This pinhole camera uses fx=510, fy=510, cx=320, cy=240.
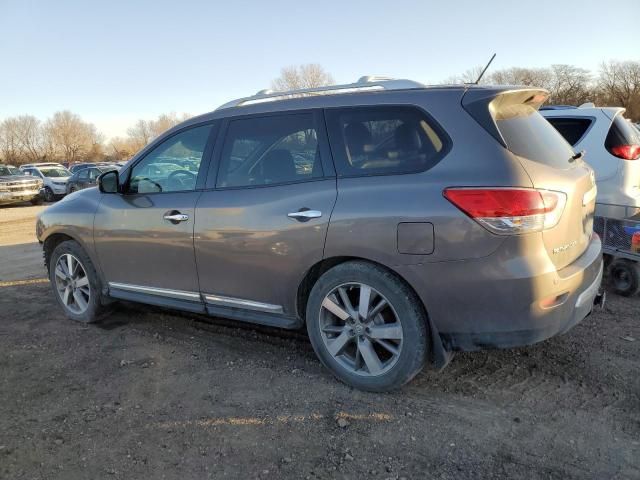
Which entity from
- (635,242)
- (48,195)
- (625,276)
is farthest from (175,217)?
(48,195)

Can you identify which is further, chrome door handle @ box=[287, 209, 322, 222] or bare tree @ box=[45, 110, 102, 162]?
bare tree @ box=[45, 110, 102, 162]

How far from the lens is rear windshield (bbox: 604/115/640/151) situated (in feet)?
17.7

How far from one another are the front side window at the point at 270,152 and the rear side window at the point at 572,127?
3.77 m

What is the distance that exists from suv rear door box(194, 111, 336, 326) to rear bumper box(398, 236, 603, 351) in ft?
2.39

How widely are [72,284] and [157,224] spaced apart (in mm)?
1493

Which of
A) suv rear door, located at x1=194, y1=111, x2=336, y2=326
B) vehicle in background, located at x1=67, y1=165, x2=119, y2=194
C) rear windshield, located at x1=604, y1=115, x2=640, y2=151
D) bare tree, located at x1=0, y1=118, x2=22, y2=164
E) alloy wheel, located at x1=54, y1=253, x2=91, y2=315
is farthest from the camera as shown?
bare tree, located at x1=0, y1=118, x2=22, y2=164

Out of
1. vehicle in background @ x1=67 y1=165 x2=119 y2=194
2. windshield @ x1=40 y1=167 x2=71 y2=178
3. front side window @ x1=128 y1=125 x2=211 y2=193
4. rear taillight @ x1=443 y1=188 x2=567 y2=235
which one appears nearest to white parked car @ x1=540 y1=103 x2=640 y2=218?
rear taillight @ x1=443 y1=188 x2=567 y2=235

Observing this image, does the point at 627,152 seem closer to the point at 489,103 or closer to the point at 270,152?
the point at 489,103

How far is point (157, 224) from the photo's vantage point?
3.94 metres

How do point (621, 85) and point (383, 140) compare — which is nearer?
point (383, 140)

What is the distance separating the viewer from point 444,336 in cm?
295

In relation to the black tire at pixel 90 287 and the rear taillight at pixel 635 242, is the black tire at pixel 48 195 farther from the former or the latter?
the rear taillight at pixel 635 242

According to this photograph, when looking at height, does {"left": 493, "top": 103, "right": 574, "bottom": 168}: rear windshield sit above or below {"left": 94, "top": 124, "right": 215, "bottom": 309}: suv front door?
above

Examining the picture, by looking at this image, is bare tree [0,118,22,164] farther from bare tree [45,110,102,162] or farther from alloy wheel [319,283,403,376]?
alloy wheel [319,283,403,376]
